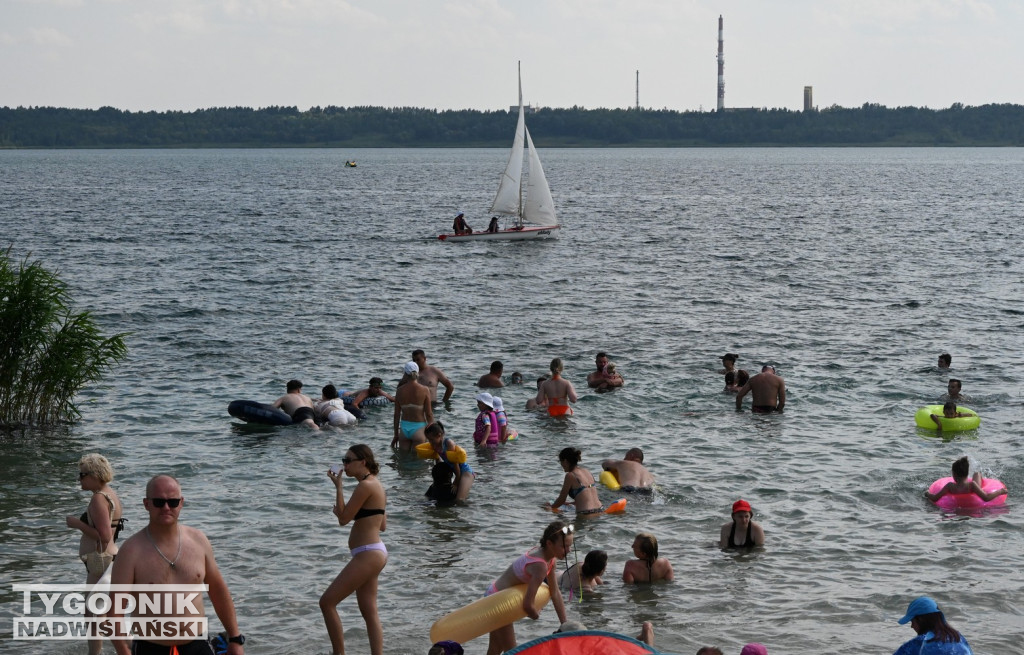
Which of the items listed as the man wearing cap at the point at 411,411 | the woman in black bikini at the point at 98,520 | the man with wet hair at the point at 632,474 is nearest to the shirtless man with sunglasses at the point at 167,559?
the woman in black bikini at the point at 98,520

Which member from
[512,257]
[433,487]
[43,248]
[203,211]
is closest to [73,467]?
[433,487]

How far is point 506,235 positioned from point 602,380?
3827 cm

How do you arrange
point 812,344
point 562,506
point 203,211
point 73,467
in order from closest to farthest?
point 562,506, point 73,467, point 812,344, point 203,211

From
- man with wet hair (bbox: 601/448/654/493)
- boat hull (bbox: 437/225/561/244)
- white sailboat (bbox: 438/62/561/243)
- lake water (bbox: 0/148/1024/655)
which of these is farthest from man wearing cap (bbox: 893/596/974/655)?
boat hull (bbox: 437/225/561/244)

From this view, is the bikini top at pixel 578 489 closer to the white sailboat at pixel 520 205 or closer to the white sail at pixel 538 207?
the white sailboat at pixel 520 205

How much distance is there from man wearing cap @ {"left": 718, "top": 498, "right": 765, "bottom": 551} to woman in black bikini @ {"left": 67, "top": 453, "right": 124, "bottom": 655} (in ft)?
25.1

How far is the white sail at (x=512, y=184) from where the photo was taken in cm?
6010

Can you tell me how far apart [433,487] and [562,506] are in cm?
199

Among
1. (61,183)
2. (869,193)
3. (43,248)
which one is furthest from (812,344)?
(61,183)

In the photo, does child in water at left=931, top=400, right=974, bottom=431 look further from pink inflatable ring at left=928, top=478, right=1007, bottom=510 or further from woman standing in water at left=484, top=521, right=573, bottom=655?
woman standing in water at left=484, top=521, right=573, bottom=655

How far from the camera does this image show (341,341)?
31.5m

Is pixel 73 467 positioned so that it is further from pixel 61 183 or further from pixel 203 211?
pixel 61 183

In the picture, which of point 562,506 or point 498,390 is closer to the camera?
point 562,506

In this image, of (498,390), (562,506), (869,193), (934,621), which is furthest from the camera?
(869,193)
